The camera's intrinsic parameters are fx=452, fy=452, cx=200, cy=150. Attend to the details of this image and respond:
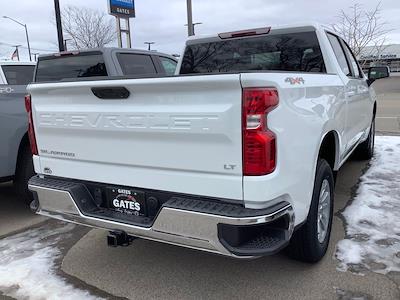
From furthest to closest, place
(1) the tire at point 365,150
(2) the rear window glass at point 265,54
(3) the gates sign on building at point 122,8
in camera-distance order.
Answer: (3) the gates sign on building at point 122,8
(1) the tire at point 365,150
(2) the rear window glass at point 265,54

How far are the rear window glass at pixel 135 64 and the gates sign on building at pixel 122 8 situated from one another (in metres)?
14.9

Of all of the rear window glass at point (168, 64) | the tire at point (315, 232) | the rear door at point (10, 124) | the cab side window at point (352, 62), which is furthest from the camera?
the rear window glass at point (168, 64)

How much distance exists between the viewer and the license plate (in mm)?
3225

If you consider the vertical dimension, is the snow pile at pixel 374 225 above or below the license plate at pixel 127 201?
below

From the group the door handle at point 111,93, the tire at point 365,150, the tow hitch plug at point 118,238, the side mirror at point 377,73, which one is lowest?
the tire at point 365,150

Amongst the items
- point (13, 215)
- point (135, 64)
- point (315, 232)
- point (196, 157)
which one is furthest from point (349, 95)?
point (13, 215)

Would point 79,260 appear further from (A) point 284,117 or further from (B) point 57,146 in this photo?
(A) point 284,117

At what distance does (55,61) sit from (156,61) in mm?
1506

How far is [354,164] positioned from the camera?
7.28 m

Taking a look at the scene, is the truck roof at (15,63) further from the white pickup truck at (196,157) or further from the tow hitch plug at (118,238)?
the tow hitch plug at (118,238)

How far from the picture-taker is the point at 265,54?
186 inches

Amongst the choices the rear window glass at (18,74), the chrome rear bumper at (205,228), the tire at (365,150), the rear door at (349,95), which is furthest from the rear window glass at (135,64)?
the tire at (365,150)

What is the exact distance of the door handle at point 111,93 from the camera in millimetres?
3125

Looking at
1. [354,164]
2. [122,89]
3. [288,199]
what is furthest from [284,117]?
[354,164]
